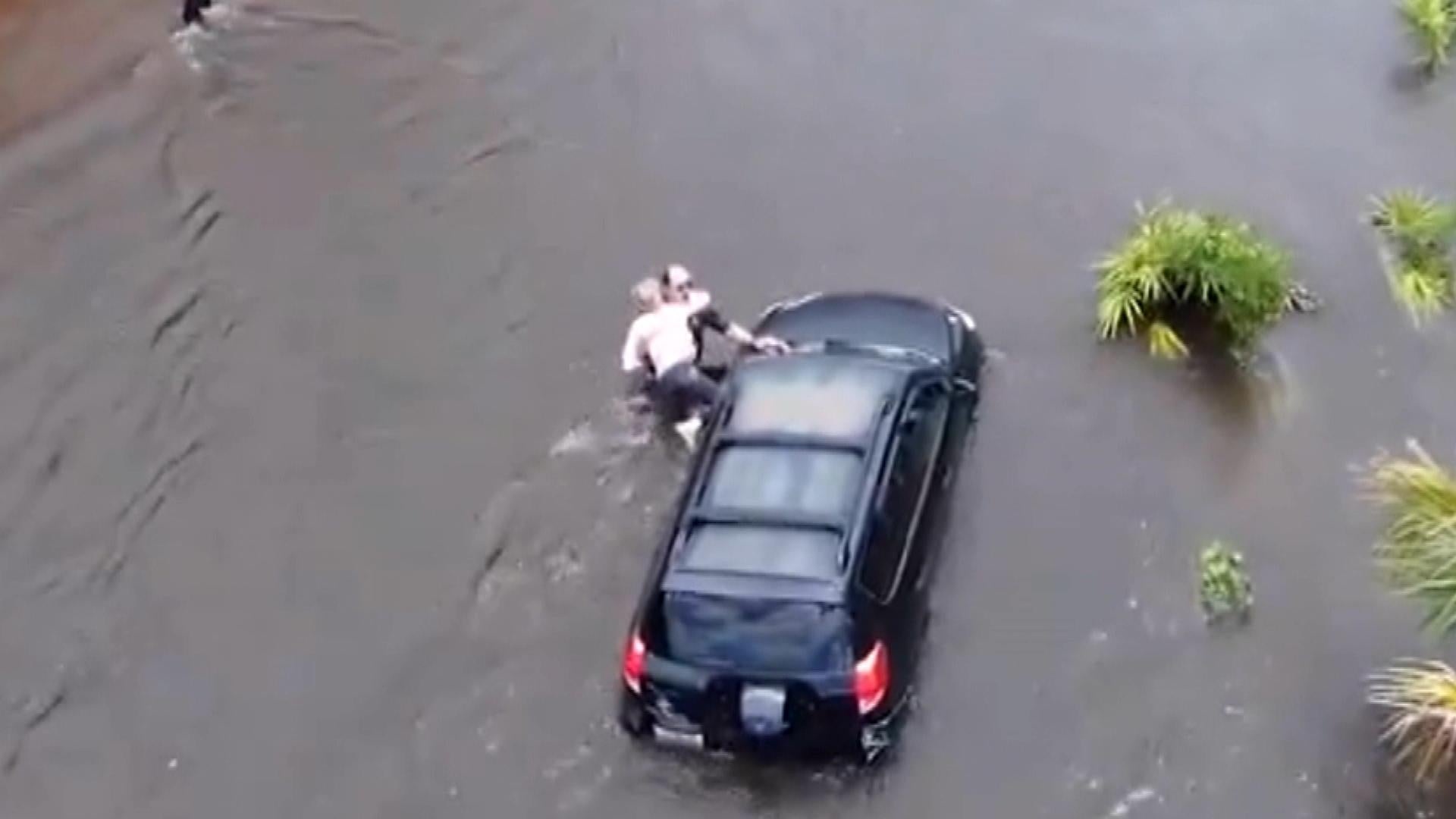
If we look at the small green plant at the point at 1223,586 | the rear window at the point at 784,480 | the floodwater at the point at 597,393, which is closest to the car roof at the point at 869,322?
the floodwater at the point at 597,393

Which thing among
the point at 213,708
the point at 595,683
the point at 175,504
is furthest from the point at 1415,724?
the point at 175,504

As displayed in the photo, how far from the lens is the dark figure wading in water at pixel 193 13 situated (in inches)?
806

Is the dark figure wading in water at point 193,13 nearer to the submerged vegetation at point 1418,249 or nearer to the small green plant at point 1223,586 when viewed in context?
the submerged vegetation at point 1418,249

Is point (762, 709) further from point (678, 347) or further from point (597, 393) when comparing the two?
point (597, 393)

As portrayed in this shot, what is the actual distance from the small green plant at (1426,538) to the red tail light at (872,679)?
124 inches

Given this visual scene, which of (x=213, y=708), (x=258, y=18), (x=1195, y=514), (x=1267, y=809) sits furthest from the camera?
(x=258, y=18)

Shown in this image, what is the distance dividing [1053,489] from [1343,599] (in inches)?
83.4

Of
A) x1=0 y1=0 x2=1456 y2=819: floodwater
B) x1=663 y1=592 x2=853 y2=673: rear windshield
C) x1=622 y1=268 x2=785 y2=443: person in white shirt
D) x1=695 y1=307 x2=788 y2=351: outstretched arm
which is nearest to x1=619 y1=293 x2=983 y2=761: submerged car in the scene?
x1=663 y1=592 x2=853 y2=673: rear windshield

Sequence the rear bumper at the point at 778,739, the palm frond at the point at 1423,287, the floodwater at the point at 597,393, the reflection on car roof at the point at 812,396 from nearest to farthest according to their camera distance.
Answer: the rear bumper at the point at 778,739, the floodwater at the point at 597,393, the reflection on car roof at the point at 812,396, the palm frond at the point at 1423,287

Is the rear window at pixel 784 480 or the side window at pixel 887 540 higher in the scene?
the rear window at pixel 784 480

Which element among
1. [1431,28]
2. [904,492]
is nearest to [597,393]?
[904,492]

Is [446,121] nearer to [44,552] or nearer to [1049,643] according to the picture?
[44,552]

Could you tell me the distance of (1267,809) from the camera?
1359cm

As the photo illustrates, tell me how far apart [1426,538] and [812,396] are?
12.9 ft
